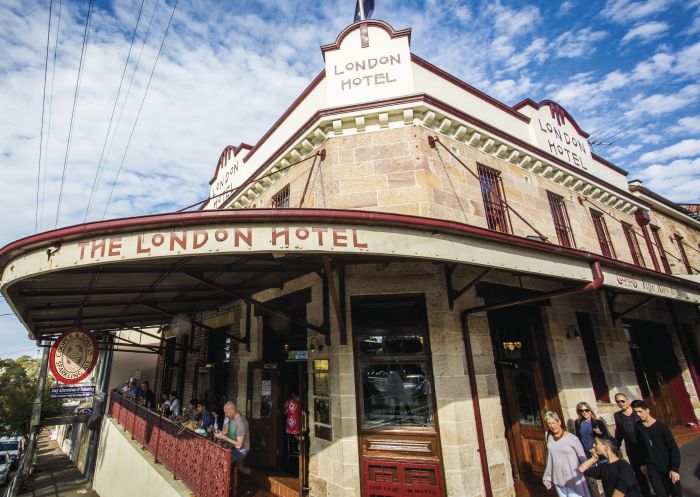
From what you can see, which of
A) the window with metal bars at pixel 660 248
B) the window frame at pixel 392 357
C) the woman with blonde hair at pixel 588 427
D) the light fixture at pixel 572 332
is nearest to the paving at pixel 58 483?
the window frame at pixel 392 357

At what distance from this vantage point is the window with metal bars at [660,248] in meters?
13.1

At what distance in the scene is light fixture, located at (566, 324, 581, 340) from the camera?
7.26m

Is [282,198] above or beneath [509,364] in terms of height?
above

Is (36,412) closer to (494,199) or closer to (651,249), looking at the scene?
(494,199)

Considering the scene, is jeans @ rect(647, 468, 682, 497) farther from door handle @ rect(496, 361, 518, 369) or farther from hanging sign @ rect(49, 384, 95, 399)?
hanging sign @ rect(49, 384, 95, 399)

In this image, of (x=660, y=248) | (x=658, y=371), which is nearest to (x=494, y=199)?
(x=658, y=371)

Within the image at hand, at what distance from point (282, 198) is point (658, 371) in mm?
12571

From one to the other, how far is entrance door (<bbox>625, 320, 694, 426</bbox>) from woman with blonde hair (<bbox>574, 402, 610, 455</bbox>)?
17.7ft

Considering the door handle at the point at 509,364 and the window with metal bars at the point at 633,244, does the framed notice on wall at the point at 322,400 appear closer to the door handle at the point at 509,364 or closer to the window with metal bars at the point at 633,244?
Answer: the door handle at the point at 509,364

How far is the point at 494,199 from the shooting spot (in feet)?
25.5

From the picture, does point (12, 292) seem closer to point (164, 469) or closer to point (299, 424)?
point (164, 469)

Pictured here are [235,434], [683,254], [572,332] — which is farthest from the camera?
[683,254]

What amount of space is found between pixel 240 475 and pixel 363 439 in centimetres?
354

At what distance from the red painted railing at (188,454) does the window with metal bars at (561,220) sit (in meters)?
8.86
